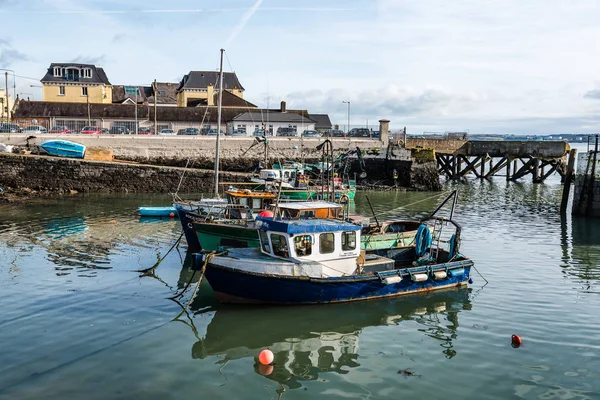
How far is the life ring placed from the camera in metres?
17.5

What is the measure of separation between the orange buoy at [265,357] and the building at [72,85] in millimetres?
61207

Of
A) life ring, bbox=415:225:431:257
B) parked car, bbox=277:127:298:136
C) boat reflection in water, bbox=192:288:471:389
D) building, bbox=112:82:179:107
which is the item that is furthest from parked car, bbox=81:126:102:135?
boat reflection in water, bbox=192:288:471:389

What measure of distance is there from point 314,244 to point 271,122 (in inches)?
1794

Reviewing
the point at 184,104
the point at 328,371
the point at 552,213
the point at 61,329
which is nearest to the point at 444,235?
the point at 552,213

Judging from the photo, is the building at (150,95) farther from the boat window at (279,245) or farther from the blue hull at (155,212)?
the boat window at (279,245)

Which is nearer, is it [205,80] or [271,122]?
[271,122]

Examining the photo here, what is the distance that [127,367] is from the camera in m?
11.1

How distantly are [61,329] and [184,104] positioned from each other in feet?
196

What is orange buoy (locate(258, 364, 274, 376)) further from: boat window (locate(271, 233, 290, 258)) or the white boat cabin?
boat window (locate(271, 233, 290, 258))

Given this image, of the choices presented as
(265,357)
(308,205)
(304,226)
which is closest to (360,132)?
(308,205)

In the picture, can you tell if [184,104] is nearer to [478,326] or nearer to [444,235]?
[444,235]

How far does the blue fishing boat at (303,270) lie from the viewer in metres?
14.4

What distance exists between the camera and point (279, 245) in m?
14.9

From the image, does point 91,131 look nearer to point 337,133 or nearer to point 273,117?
point 273,117
